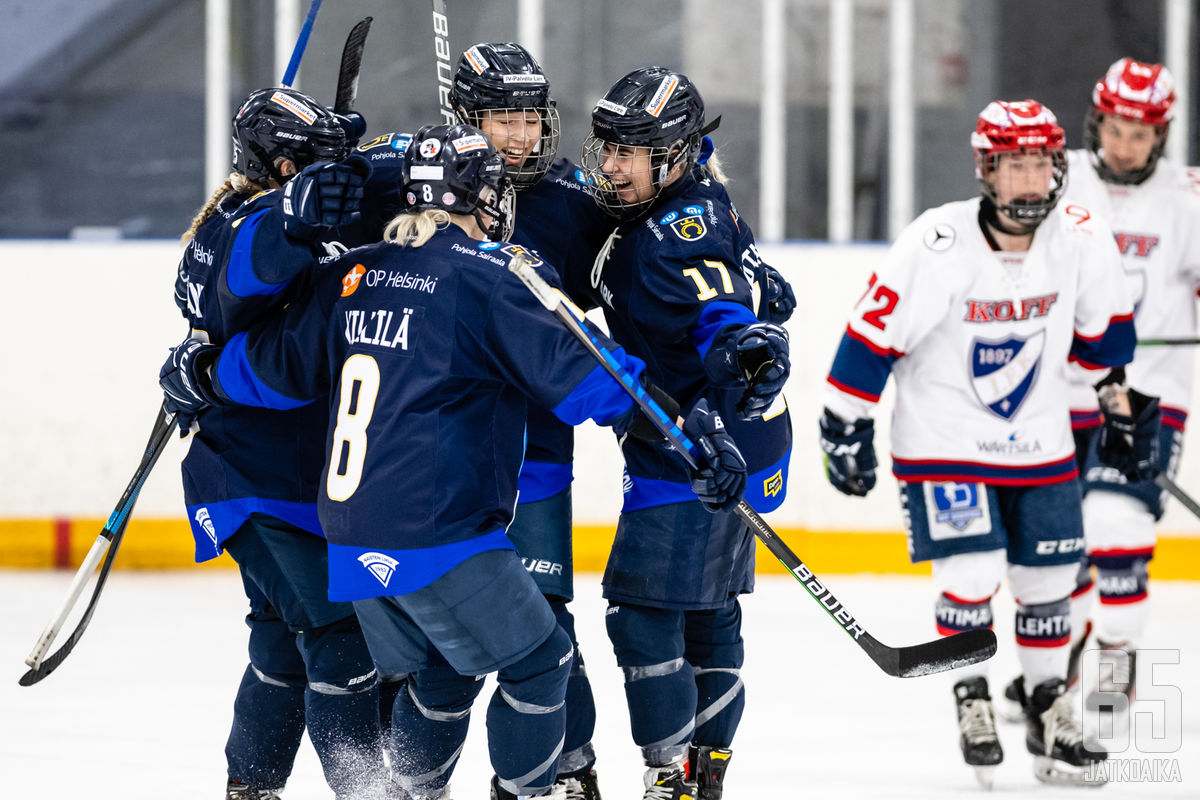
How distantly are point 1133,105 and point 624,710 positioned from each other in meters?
1.90

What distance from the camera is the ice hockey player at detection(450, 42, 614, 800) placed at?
9.52 ft

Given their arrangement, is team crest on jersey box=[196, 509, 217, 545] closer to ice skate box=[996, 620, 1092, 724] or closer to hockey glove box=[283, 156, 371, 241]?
hockey glove box=[283, 156, 371, 241]

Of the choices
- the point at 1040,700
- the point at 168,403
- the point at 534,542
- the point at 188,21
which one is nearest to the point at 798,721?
the point at 1040,700

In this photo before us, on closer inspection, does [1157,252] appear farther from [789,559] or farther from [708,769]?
[708,769]

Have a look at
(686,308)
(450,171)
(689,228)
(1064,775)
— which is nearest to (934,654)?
(1064,775)

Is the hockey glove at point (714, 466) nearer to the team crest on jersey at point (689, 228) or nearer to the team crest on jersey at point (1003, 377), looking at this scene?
the team crest on jersey at point (689, 228)

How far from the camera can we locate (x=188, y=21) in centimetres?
585

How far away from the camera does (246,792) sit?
2.92 meters

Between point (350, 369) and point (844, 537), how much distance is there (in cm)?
340

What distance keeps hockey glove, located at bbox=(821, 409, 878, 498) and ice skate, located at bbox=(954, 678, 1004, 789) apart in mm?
455

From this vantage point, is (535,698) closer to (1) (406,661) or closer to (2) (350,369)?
(1) (406,661)

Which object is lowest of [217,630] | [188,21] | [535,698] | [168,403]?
[217,630]

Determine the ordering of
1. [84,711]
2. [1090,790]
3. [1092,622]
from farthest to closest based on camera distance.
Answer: [1092,622] → [84,711] → [1090,790]

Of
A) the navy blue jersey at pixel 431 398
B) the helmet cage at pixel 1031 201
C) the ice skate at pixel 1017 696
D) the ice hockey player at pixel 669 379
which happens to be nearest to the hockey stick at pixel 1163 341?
the ice skate at pixel 1017 696
